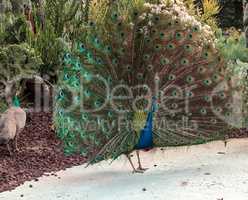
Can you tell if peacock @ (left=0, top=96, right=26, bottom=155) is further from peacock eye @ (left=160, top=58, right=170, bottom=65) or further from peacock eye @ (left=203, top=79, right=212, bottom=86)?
peacock eye @ (left=203, top=79, right=212, bottom=86)

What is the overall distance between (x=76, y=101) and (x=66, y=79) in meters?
0.34

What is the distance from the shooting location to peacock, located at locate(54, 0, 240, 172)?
6250mm

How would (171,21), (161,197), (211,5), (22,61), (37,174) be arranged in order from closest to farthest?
(161,197) → (171,21) → (37,174) → (22,61) → (211,5)

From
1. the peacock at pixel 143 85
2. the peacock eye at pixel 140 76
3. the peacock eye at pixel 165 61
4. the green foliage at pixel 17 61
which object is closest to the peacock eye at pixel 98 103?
the peacock at pixel 143 85

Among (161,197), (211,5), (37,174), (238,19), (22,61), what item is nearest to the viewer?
(161,197)

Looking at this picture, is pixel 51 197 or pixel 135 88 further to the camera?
pixel 135 88

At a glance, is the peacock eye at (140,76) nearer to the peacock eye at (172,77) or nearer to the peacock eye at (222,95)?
the peacock eye at (172,77)

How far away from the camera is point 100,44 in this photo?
6285 mm

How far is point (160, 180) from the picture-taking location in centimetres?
615

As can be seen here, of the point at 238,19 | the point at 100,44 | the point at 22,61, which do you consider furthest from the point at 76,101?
the point at 238,19

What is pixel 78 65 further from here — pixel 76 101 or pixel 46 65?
pixel 46 65

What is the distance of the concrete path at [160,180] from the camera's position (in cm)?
564

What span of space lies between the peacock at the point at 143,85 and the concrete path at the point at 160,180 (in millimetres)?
362

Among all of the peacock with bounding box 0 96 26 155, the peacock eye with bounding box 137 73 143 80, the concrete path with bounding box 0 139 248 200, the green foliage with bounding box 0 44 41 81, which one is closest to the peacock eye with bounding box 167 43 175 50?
the peacock eye with bounding box 137 73 143 80
